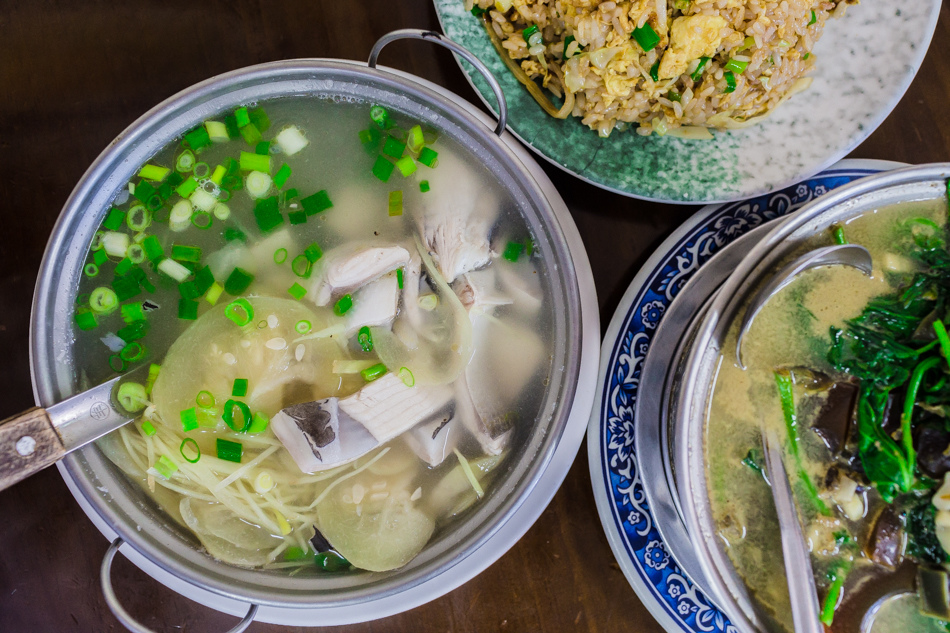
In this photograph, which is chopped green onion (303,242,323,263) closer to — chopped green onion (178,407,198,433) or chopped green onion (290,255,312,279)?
chopped green onion (290,255,312,279)

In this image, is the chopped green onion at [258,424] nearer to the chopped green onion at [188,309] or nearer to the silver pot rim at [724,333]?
the chopped green onion at [188,309]

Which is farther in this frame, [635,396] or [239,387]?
[635,396]

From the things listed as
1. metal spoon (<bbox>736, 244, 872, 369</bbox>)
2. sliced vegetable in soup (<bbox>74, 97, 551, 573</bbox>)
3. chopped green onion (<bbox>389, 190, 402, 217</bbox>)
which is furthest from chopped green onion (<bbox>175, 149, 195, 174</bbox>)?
metal spoon (<bbox>736, 244, 872, 369</bbox>)

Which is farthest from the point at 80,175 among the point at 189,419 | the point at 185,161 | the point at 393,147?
the point at 393,147

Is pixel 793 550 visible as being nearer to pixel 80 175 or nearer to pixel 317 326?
pixel 317 326

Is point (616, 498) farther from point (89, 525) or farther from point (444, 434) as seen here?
point (89, 525)

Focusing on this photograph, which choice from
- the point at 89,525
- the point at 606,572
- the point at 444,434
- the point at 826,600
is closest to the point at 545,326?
the point at 444,434

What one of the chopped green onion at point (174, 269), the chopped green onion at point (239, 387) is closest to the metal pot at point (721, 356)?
the chopped green onion at point (239, 387)
